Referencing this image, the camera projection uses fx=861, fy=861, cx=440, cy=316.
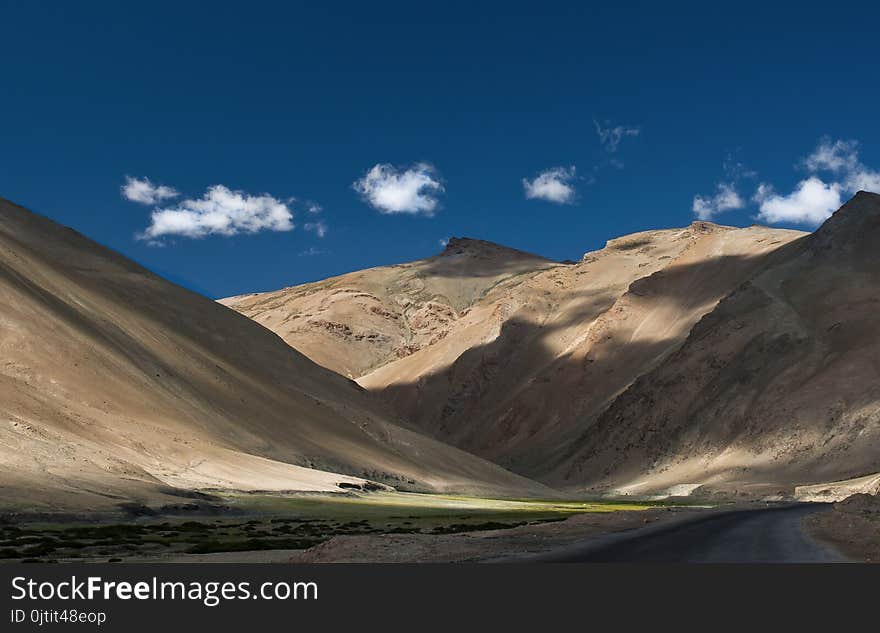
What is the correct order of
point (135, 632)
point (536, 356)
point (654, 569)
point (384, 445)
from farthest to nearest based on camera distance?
1. point (536, 356)
2. point (384, 445)
3. point (654, 569)
4. point (135, 632)

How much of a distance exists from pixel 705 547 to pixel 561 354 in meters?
142

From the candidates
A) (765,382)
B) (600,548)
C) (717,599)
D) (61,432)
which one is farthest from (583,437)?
(717,599)

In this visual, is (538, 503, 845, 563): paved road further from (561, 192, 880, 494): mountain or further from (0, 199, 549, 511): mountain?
(561, 192, 880, 494): mountain

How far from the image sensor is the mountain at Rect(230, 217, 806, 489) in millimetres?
144750

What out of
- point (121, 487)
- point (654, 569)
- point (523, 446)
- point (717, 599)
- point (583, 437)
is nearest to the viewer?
point (717, 599)

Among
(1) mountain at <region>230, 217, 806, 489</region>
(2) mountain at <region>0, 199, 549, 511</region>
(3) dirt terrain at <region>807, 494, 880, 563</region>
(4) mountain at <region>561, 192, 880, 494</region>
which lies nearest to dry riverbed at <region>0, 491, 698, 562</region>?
(2) mountain at <region>0, 199, 549, 511</region>

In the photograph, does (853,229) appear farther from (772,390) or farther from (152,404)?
(152,404)

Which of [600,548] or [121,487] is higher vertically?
[121,487]

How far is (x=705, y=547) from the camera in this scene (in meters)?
25.3

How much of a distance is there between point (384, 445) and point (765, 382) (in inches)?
1988

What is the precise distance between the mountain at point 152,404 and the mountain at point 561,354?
2889 centimetres

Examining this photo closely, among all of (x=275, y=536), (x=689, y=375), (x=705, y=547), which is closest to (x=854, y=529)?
(x=705, y=547)

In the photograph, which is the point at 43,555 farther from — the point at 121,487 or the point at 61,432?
the point at 61,432

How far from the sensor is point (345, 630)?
38.9ft
